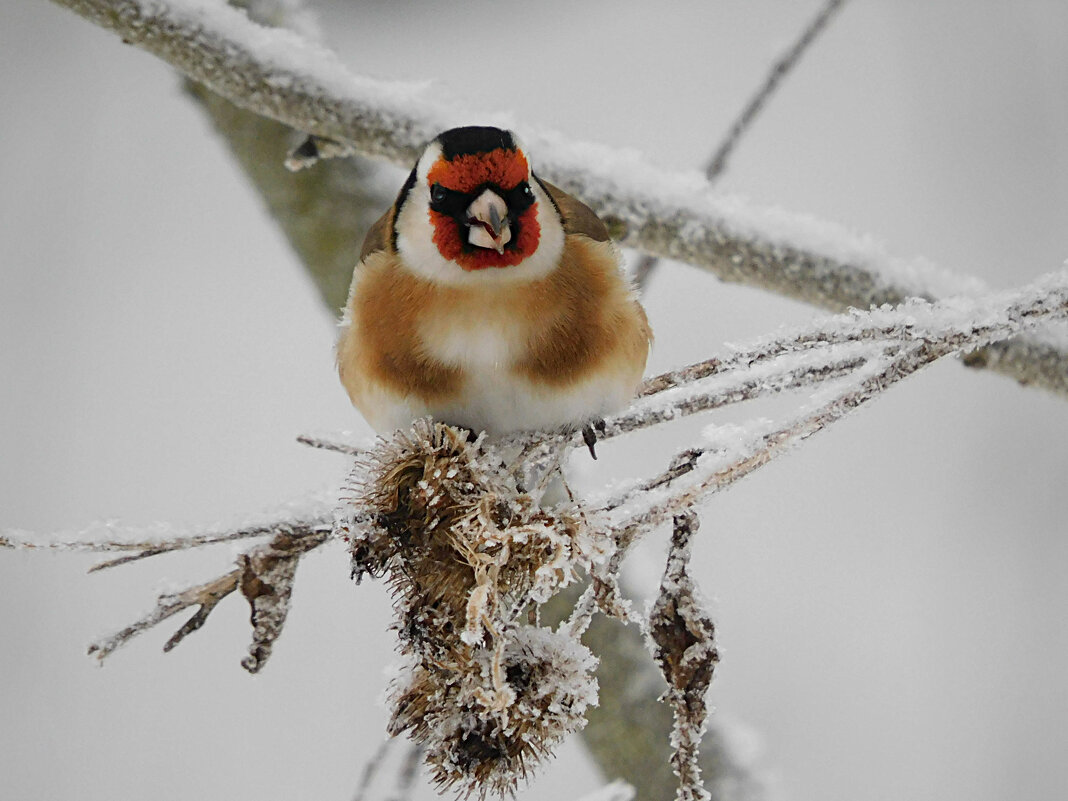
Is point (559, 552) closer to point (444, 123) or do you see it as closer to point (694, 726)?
point (694, 726)

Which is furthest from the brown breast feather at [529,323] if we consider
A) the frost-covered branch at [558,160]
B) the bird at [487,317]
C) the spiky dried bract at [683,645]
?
the spiky dried bract at [683,645]

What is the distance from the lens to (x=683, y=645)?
85cm

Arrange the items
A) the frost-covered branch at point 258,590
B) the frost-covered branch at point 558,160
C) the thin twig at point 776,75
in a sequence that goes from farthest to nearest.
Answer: the thin twig at point 776,75 → the frost-covered branch at point 558,160 → the frost-covered branch at point 258,590

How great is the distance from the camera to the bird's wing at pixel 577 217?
137cm

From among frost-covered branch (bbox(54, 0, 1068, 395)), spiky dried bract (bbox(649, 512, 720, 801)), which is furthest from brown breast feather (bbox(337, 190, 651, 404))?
spiky dried bract (bbox(649, 512, 720, 801))

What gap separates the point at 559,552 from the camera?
33.0 inches

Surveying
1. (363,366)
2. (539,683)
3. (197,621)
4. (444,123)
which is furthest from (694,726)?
(444,123)

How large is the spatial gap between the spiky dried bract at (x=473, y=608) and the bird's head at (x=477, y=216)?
363mm

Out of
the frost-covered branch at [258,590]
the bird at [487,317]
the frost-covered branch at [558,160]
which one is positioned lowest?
the frost-covered branch at [258,590]

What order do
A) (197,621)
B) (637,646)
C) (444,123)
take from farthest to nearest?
(637,646) < (444,123) < (197,621)

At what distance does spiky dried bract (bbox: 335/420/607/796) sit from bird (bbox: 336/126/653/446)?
10.6 inches

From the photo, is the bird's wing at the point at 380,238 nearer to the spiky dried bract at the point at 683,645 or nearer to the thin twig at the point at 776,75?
the thin twig at the point at 776,75

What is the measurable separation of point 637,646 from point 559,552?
1073 mm

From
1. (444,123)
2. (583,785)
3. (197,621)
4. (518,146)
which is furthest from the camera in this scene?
(583,785)
